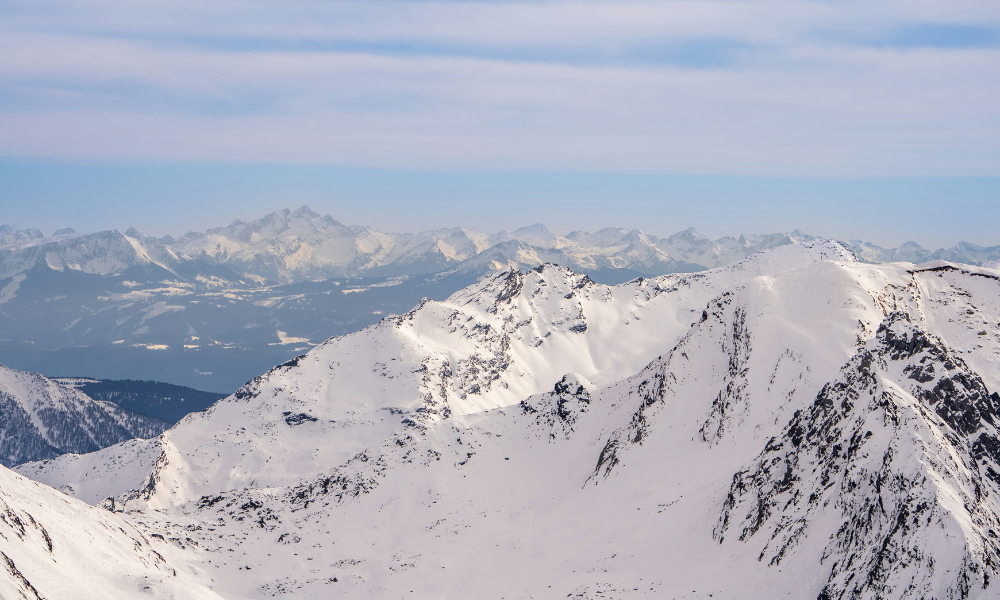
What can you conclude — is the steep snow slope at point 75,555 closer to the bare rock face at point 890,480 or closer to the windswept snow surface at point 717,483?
the windswept snow surface at point 717,483

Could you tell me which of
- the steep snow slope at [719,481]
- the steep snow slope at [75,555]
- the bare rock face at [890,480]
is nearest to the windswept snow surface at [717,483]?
the bare rock face at [890,480]

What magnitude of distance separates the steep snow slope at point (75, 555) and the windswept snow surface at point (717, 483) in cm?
1077

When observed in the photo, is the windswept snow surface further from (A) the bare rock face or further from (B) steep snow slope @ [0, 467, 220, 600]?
(B) steep snow slope @ [0, 467, 220, 600]

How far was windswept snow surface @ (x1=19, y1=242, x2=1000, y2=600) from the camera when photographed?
75.8 meters

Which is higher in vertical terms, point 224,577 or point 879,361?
point 879,361

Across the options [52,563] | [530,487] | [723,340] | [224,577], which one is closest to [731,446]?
[723,340]


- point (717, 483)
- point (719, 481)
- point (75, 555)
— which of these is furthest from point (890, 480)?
point (75, 555)

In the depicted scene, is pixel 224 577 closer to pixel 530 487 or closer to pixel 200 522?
pixel 200 522

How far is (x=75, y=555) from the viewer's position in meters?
97.6

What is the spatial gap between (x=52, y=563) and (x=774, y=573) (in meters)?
93.4

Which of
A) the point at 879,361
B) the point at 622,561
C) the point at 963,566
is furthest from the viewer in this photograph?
the point at 622,561

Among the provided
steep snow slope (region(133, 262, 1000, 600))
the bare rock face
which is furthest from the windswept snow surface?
steep snow slope (region(133, 262, 1000, 600))

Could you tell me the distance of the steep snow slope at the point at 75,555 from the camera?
280 ft

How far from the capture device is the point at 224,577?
122m
